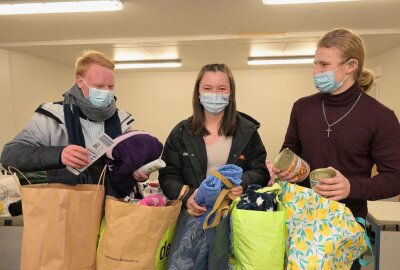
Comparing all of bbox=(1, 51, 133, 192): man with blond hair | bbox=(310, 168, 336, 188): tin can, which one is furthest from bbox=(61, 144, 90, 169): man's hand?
bbox=(310, 168, 336, 188): tin can

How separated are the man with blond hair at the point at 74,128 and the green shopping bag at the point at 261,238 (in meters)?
0.64

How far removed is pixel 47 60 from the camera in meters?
6.03

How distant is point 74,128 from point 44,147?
6.3 inches

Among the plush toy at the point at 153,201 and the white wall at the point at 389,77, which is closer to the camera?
the plush toy at the point at 153,201

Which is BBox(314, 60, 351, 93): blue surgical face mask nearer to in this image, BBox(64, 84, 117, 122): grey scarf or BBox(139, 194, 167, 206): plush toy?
BBox(139, 194, 167, 206): plush toy

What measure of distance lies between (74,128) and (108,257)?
1.95 feet

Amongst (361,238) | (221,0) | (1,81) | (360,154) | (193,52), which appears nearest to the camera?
(361,238)

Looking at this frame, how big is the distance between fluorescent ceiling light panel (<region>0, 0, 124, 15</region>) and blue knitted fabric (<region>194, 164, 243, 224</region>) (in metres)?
2.48

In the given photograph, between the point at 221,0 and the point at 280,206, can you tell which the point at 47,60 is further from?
the point at 280,206

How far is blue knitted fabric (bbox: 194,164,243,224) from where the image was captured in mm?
1130

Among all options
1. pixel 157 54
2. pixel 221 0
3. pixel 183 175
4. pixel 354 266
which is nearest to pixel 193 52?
pixel 157 54

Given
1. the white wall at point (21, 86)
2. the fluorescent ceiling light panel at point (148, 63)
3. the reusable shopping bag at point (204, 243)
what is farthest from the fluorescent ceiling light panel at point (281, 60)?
the reusable shopping bag at point (204, 243)

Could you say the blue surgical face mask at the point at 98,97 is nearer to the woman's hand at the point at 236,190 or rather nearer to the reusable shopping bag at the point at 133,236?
the reusable shopping bag at the point at 133,236

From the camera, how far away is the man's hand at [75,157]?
1179 mm
